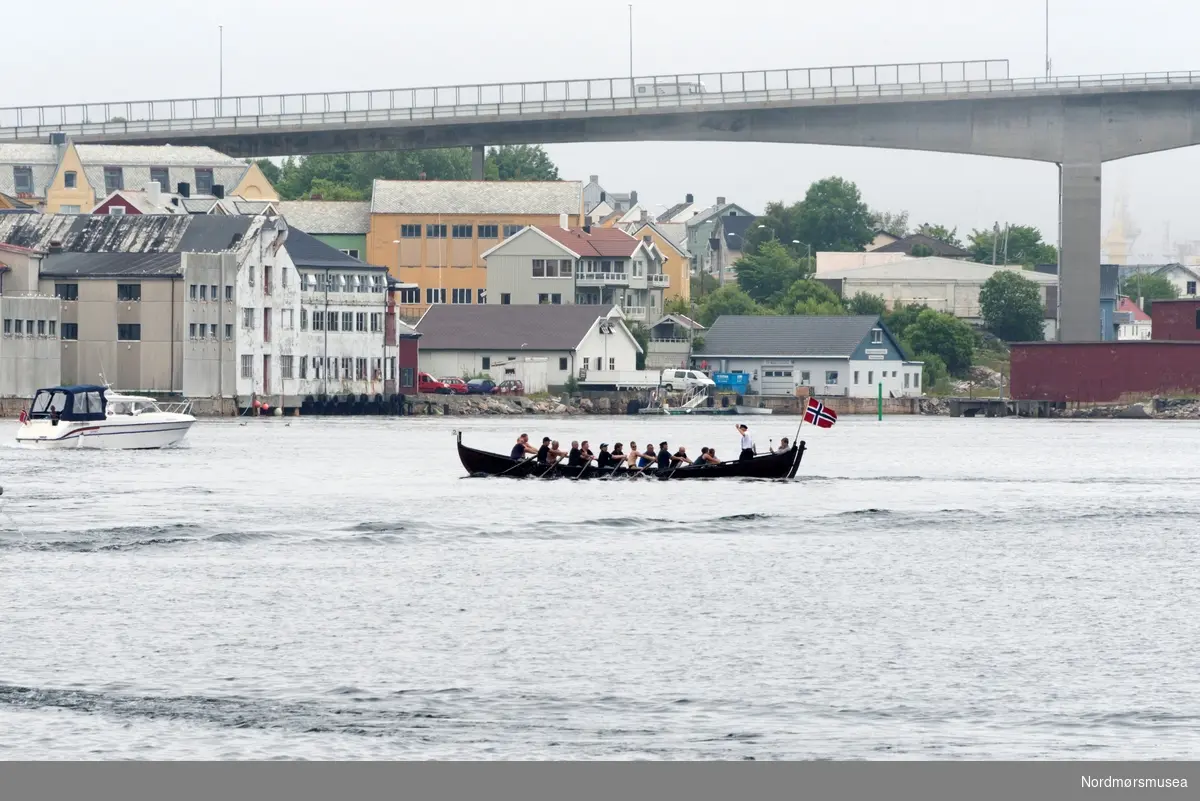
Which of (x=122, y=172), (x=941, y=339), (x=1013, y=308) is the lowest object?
(x=941, y=339)

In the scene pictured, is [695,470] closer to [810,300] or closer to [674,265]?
[810,300]

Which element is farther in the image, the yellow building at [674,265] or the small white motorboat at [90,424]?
the yellow building at [674,265]

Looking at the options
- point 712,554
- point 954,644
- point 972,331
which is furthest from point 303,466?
point 972,331

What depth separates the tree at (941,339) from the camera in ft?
488

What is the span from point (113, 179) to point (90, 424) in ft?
249

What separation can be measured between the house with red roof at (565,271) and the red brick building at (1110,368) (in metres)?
33.5

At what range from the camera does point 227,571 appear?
40.8 m

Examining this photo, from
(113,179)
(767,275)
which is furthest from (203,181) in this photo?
(767,275)

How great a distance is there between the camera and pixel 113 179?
151750mm

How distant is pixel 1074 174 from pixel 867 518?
5781cm

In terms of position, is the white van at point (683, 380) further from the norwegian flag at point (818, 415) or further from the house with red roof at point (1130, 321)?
the norwegian flag at point (818, 415)

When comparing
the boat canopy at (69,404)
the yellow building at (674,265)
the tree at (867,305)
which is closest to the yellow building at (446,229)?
the yellow building at (674,265)

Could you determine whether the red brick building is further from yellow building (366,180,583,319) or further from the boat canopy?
the boat canopy
